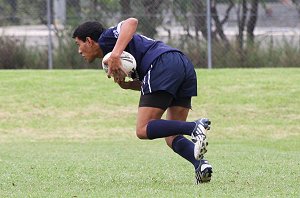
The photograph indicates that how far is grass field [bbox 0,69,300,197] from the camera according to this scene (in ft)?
27.2

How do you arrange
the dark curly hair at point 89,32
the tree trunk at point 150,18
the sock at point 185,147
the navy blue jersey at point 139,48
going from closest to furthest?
1. the navy blue jersey at point 139,48
2. the dark curly hair at point 89,32
3. the sock at point 185,147
4. the tree trunk at point 150,18

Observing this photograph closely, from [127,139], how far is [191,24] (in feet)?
20.8

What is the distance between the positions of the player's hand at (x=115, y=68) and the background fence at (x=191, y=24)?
13608mm

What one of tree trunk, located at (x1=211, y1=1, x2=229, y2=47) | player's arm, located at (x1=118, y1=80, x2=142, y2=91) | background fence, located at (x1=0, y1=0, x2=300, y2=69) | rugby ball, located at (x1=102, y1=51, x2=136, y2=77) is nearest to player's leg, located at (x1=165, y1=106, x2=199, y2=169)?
player's arm, located at (x1=118, y1=80, x2=142, y2=91)

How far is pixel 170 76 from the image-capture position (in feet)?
26.5

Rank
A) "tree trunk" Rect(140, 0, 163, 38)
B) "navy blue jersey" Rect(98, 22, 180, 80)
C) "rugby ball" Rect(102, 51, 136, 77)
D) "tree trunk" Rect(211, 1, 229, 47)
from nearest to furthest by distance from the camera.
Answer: "rugby ball" Rect(102, 51, 136, 77) → "navy blue jersey" Rect(98, 22, 180, 80) → "tree trunk" Rect(211, 1, 229, 47) → "tree trunk" Rect(140, 0, 163, 38)

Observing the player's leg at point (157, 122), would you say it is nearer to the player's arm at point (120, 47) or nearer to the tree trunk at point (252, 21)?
the player's arm at point (120, 47)

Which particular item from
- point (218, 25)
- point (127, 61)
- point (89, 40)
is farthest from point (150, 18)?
point (127, 61)

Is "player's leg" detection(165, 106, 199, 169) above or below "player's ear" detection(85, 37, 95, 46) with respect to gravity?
below

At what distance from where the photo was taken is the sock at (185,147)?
8492mm

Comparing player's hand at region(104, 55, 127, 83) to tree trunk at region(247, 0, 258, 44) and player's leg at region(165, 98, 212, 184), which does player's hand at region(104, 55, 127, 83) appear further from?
tree trunk at region(247, 0, 258, 44)

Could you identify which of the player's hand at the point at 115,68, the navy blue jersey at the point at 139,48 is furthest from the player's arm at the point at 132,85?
the player's hand at the point at 115,68

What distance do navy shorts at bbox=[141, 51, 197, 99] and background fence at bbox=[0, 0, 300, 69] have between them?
1346 cm

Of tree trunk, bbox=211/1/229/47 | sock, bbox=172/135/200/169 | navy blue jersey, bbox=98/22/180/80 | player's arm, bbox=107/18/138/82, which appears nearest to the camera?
player's arm, bbox=107/18/138/82
